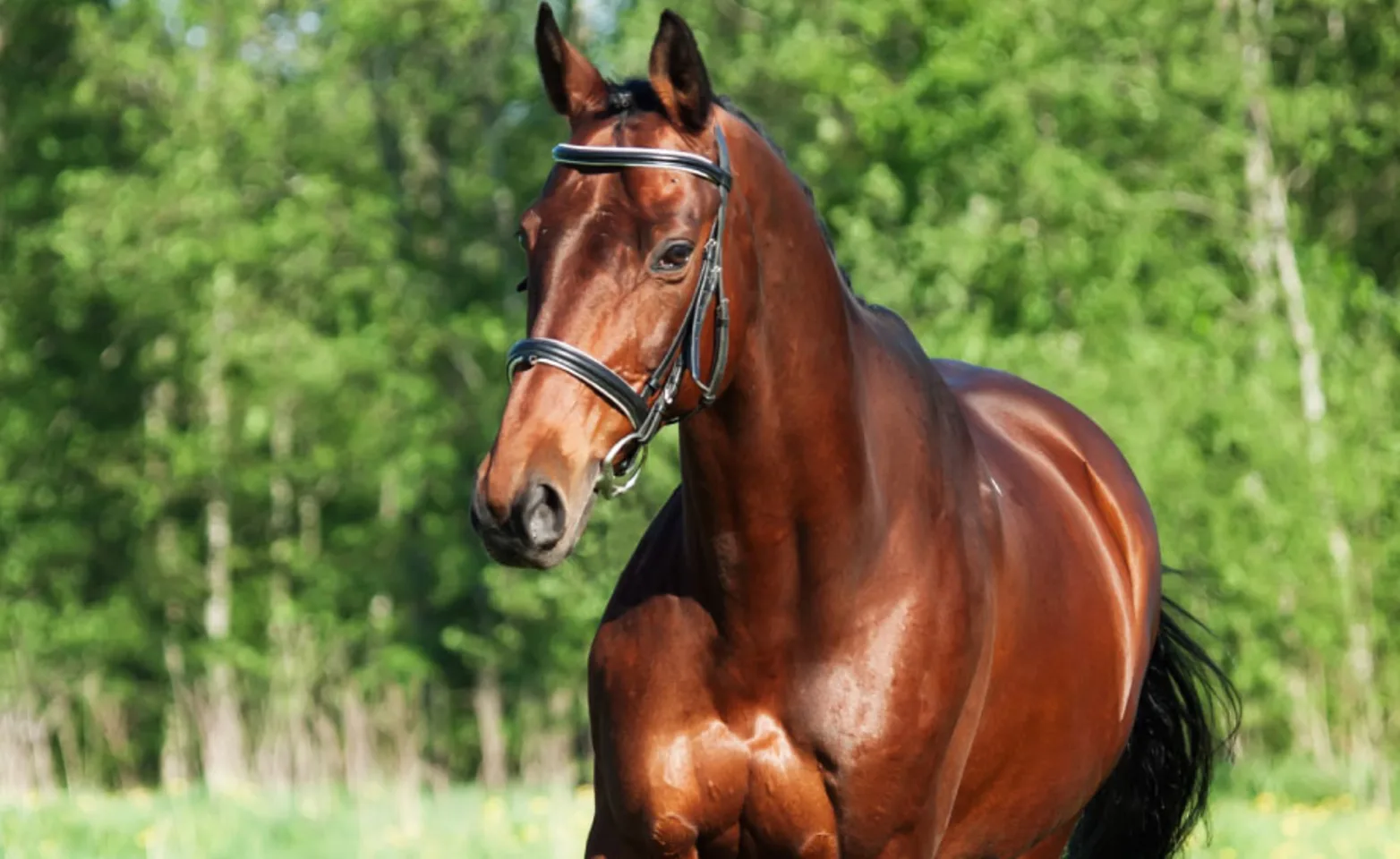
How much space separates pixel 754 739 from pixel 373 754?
2731cm

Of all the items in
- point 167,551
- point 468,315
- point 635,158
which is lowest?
point 167,551

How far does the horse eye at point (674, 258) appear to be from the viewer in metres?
3.44

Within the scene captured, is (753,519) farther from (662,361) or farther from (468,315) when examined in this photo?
(468,315)

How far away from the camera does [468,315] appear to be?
27938mm

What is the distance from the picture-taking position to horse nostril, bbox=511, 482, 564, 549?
10.3 ft

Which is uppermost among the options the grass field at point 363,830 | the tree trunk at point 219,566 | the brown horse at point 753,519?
the brown horse at point 753,519

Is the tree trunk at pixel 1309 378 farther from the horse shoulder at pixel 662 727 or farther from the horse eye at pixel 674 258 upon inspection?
the horse eye at pixel 674 258

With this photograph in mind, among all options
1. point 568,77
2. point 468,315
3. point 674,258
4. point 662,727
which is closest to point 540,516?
point 674,258

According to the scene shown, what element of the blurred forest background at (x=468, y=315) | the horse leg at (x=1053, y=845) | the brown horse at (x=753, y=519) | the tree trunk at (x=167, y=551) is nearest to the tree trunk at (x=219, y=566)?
the blurred forest background at (x=468, y=315)

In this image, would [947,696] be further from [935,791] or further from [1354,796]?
[1354,796]

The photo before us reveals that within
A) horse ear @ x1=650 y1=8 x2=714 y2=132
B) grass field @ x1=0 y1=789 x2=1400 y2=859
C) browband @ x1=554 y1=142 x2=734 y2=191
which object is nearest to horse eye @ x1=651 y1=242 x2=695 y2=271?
browband @ x1=554 y1=142 x2=734 y2=191

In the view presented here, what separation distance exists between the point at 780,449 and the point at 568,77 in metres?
0.81

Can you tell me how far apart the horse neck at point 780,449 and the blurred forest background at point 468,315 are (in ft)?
45.2

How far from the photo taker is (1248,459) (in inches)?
778
